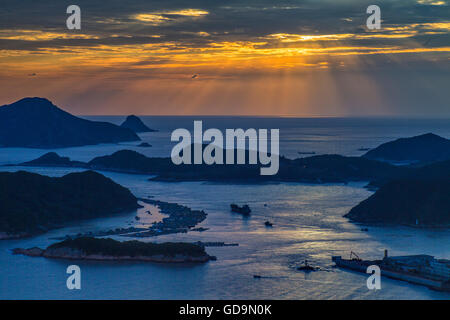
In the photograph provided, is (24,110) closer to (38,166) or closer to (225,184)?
(38,166)

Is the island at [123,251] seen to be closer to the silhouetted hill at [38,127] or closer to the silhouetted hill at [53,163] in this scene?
the silhouetted hill at [53,163]

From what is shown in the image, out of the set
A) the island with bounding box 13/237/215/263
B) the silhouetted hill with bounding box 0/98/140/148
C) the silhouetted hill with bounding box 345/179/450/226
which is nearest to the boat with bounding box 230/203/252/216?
the silhouetted hill with bounding box 345/179/450/226

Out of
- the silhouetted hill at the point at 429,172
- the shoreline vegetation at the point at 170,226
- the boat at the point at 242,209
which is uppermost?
the silhouetted hill at the point at 429,172

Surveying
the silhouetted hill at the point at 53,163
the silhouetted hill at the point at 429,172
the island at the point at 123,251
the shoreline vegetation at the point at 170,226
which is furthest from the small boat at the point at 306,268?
the silhouetted hill at the point at 53,163

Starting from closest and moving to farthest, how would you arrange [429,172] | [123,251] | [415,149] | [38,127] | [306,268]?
1. [306,268]
2. [123,251]
3. [429,172]
4. [415,149]
5. [38,127]

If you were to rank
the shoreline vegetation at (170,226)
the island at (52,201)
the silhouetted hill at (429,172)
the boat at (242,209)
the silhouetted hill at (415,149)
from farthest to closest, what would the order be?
the silhouetted hill at (415,149) → the silhouetted hill at (429,172) → the boat at (242,209) → the island at (52,201) → the shoreline vegetation at (170,226)

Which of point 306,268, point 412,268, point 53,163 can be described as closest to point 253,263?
point 306,268

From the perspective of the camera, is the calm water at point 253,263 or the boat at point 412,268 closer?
the calm water at point 253,263

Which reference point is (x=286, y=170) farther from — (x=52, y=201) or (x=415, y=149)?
(x=52, y=201)
